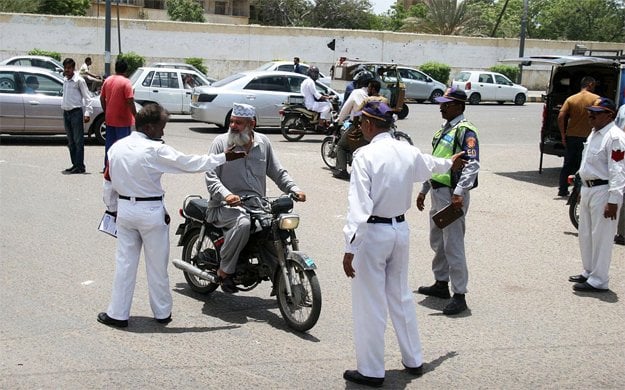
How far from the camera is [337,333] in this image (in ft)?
21.8

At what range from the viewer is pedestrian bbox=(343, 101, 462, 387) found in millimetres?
5500

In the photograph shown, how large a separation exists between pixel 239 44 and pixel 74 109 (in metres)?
30.9

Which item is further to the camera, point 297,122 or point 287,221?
point 297,122

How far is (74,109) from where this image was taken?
14.1 m

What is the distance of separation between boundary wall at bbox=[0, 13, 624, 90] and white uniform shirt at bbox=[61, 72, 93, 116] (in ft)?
95.7

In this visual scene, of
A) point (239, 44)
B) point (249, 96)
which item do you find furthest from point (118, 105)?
point (239, 44)

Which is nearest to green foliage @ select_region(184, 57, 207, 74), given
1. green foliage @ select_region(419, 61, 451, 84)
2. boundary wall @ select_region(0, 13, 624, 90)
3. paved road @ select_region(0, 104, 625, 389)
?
boundary wall @ select_region(0, 13, 624, 90)

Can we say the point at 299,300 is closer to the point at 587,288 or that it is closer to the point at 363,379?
the point at 363,379

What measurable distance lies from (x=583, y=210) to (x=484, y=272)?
1.20 metres

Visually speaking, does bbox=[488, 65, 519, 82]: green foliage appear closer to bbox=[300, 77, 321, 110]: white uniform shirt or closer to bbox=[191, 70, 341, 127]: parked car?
bbox=[191, 70, 341, 127]: parked car

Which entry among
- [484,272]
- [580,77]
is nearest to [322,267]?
[484,272]

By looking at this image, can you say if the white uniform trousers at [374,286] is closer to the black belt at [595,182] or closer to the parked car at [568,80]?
the black belt at [595,182]

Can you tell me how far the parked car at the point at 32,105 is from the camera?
54.4ft

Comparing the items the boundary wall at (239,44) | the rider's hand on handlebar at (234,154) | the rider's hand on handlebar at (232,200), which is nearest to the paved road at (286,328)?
the rider's hand on handlebar at (232,200)
